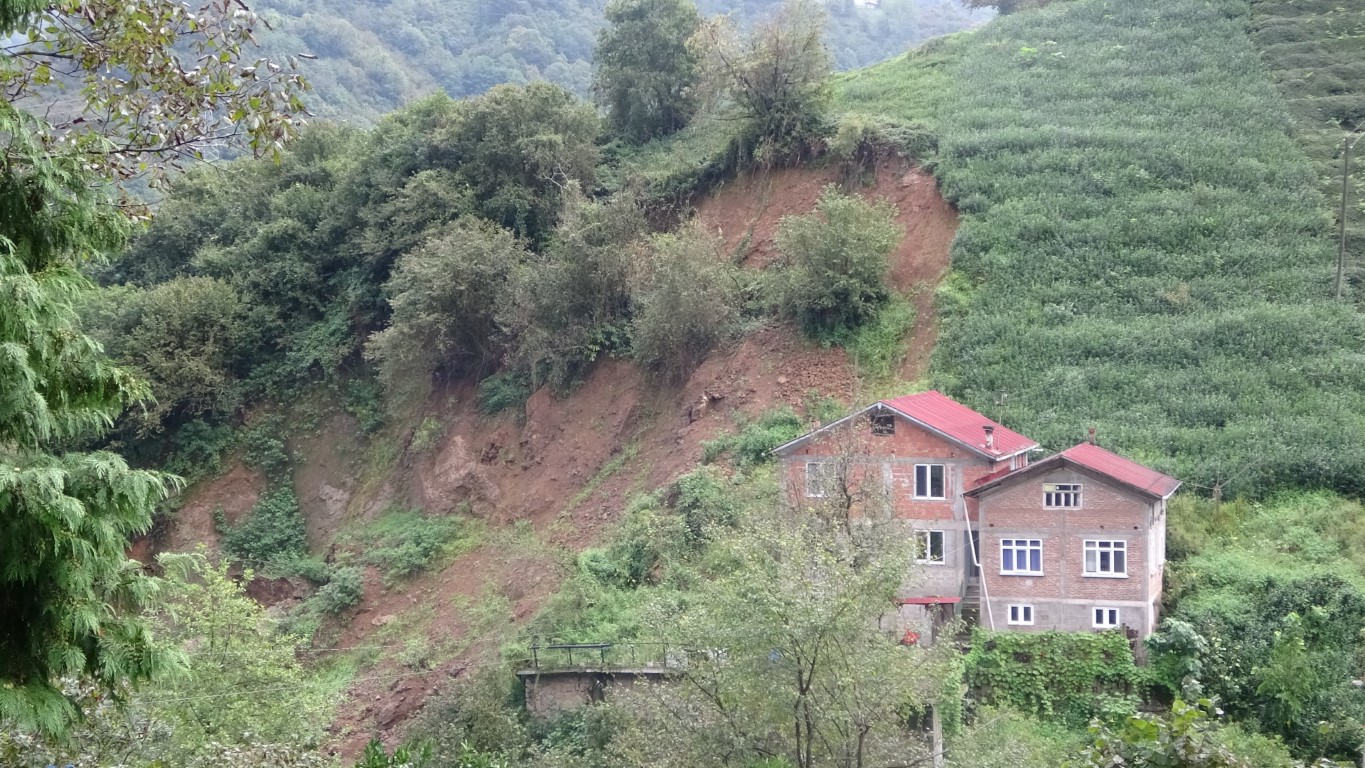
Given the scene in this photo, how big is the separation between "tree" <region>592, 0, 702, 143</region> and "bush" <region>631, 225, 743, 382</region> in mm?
13196

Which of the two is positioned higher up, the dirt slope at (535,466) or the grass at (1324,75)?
the grass at (1324,75)

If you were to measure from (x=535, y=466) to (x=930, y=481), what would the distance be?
13.0 m

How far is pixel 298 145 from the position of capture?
44.3 m

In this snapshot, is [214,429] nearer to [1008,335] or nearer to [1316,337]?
[1008,335]

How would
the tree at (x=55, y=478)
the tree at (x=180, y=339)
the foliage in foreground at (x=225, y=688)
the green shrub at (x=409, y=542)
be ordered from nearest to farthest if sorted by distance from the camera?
the tree at (x=55, y=478) < the foliage in foreground at (x=225, y=688) < the green shrub at (x=409, y=542) < the tree at (x=180, y=339)

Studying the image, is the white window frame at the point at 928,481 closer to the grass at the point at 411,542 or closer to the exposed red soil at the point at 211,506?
the grass at the point at 411,542

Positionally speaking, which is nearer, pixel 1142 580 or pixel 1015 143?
pixel 1142 580

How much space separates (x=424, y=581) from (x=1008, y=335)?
1600 centimetres

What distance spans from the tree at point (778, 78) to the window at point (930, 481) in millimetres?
16799

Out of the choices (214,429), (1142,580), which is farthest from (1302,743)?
(214,429)

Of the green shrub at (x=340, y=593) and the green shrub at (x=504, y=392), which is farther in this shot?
the green shrub at (x=504, y=392)

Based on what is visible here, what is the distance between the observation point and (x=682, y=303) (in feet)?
107

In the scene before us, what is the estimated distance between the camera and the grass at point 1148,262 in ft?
94.6

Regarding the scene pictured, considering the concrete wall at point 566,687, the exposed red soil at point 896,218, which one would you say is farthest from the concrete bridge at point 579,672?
the exposed red soil at point 896,218
